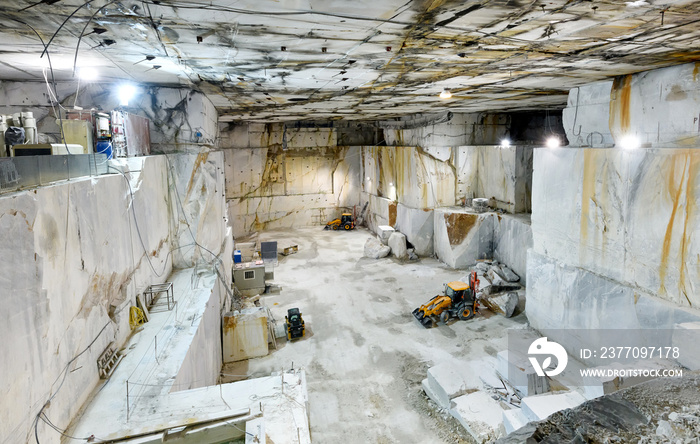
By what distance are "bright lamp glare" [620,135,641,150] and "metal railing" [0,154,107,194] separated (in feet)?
22.1

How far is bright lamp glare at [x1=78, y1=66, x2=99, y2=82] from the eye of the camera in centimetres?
492

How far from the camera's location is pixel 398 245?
12266 millimetres

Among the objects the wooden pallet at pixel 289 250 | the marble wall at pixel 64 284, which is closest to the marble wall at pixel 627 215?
the marble wall at pixel 64 284

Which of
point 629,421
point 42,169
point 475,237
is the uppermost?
point 42,169

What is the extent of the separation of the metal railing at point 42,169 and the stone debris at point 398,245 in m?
9.24

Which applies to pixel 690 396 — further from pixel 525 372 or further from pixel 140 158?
pixel 140 158

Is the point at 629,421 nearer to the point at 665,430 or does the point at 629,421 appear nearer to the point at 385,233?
the point at 665,430

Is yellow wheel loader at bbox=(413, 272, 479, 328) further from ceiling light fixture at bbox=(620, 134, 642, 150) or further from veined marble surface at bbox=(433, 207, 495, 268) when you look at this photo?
ceiling light fixture at bbox=(620, 134, 642, 150)

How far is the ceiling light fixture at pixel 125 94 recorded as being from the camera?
20.8ft

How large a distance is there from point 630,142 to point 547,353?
3468 mm

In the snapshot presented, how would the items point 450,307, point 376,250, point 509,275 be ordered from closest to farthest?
point 450,307 → point 509,275 → point 376,250

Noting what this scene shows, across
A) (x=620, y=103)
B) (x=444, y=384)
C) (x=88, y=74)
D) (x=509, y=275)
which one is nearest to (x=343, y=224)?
(x=509, y=275)

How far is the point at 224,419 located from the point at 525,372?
169 inches

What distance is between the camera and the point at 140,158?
5199mm
